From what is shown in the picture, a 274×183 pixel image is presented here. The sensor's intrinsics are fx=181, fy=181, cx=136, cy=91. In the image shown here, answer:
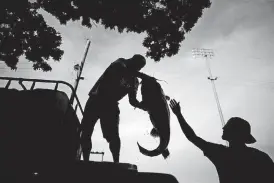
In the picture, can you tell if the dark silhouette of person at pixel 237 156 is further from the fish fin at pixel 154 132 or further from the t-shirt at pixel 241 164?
the fish fin at pixel 154 132

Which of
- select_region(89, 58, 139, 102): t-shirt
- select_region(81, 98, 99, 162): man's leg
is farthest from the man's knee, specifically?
select_region(89, 58, 139, 102): t-shirt

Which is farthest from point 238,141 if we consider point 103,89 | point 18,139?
point 18,139

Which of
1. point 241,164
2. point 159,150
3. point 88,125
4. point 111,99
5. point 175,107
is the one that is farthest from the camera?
point 111,99

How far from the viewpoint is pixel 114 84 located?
3.86m

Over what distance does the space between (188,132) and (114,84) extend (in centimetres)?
208

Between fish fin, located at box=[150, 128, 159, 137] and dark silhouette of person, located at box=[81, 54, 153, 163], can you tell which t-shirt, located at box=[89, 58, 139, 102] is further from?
fish fin, located at box=[150, 128, 159, 137]

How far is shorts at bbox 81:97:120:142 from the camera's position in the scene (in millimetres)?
3605

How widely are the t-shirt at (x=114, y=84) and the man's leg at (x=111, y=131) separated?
11.8 inches

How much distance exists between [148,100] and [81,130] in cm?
148

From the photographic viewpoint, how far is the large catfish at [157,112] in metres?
2.85

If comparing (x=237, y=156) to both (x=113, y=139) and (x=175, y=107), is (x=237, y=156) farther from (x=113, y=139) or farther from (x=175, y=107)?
(x=113, y=139)

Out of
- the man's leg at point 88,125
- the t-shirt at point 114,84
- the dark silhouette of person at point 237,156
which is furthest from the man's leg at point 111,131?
the dark silhouette of person at point 237,156

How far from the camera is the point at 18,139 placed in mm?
3932

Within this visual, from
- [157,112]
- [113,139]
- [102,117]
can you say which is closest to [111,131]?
[113,139]
